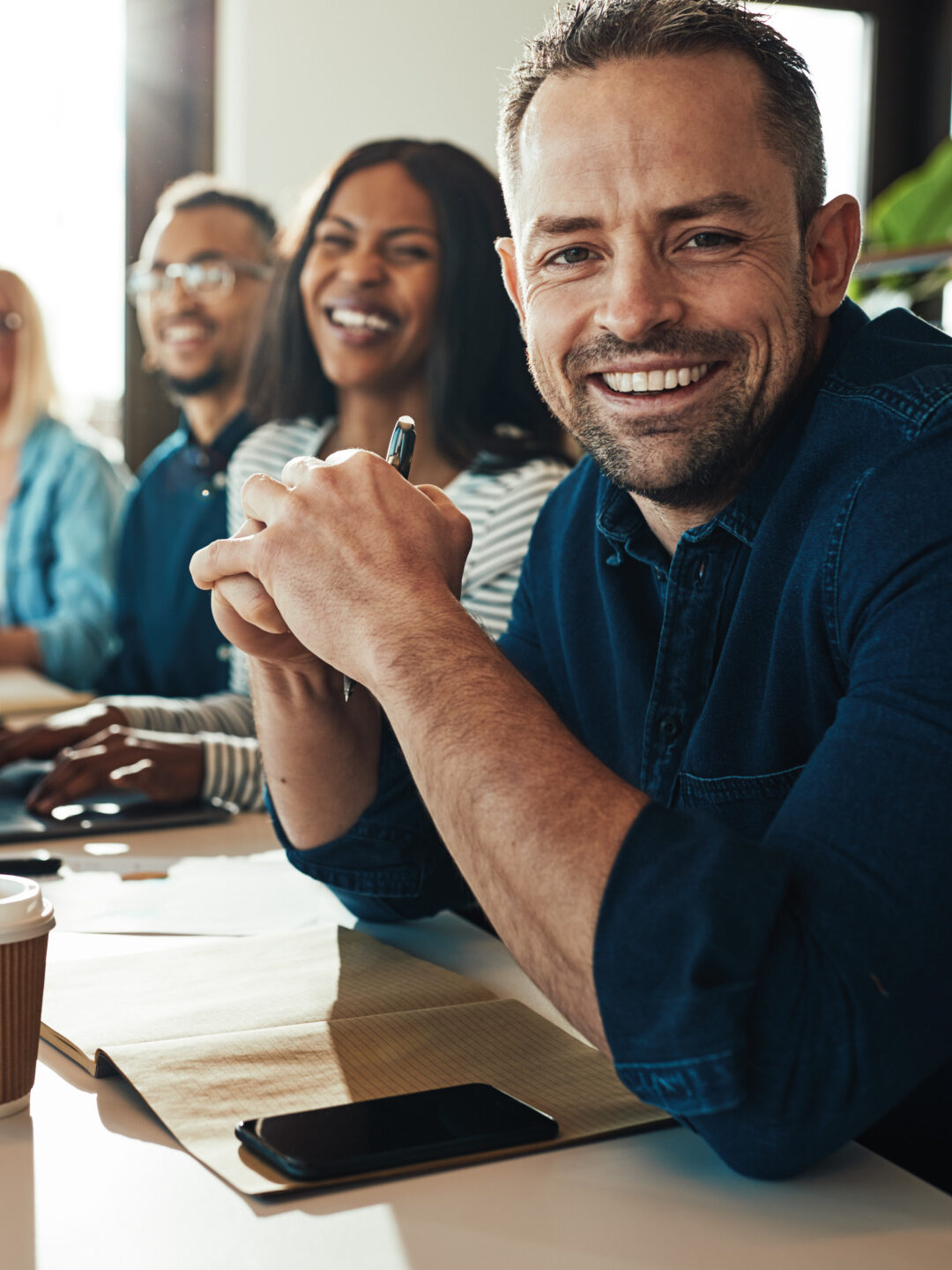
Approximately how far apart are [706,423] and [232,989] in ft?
1.59

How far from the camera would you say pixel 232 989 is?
0.84 m

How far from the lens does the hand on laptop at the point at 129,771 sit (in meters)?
1.33

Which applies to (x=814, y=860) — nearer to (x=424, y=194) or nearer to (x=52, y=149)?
(x=424, y=194)

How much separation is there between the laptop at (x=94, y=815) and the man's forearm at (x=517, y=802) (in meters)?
0.62

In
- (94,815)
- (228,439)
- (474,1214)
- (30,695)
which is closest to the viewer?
(474,1214)

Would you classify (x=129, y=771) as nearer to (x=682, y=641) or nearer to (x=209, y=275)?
(x=682, y=641)

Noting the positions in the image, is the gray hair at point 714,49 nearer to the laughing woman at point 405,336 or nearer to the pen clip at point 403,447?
the pen clip at point 403,447

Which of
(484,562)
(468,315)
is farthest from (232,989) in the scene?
(468,315)

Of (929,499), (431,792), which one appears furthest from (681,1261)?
(929,499)

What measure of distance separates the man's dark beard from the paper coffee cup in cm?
200

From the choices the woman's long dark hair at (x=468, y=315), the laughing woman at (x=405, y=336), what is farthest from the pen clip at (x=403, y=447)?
the woman's long dark hair at (x=468, y=315)

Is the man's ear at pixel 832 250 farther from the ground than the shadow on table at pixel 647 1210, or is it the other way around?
the man's ear at pixel 832 250

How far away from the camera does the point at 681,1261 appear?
56 centimetres

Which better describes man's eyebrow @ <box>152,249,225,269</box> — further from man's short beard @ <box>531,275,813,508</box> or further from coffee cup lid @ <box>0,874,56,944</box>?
coffee cup lid @ <box>0,874,56,944</box>
